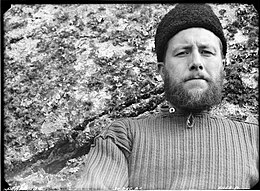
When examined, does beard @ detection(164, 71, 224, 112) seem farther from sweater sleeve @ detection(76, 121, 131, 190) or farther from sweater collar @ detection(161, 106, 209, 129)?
sweater sleeve @ detection(76, 121, 131, 190)

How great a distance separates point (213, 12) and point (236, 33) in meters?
0.14

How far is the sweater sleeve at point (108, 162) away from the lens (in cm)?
153

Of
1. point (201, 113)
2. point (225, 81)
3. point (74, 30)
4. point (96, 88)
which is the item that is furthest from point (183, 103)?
point (74, 30)

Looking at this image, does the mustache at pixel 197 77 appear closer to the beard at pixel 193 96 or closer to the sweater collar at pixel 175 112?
the beard at pixel 193 96

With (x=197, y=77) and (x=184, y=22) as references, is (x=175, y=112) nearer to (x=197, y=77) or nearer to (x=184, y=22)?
(x=197, y=77)

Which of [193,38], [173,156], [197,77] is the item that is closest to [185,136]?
[173,156]

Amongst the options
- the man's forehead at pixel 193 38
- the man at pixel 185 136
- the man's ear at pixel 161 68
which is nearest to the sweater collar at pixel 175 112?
the man at pixel 185 136

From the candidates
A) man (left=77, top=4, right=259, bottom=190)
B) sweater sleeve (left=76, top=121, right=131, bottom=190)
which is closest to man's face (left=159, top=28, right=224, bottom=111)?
man (left=77, top=4, right=259, bottom=190)

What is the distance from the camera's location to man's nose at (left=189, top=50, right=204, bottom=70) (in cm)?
158

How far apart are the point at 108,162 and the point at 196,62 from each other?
0.45 m

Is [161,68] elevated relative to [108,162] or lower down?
elevated

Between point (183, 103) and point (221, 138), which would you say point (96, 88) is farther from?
point (221, 138)

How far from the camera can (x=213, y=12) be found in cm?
168

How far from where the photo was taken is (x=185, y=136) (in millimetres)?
1606
